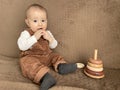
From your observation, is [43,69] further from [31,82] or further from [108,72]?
[108,72]

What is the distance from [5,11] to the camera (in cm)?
172

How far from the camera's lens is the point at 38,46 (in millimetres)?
1585

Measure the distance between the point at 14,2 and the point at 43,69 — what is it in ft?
1.82

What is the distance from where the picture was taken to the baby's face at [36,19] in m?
1.58

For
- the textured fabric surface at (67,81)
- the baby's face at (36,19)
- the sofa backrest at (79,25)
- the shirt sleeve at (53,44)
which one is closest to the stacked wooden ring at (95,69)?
the textured fabric surface at (67,81)

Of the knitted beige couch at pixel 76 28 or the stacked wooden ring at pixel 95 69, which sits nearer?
the stacked wooden ring at pixel 95 69

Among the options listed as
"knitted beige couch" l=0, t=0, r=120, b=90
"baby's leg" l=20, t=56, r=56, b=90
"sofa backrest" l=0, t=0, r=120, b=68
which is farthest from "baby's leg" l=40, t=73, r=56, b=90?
"sofa backrest" l=0, t=0, r=120, b=68

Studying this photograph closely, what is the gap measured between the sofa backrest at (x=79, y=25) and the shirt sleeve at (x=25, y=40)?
0.14m

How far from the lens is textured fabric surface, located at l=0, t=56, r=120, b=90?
1.37 m

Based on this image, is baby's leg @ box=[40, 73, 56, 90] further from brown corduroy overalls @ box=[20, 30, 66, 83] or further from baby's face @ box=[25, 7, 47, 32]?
baby's face @ box=[25, 7, 47, 32]

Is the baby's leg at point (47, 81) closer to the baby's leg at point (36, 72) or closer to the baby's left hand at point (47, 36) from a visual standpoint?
the baby's leg at point (36, 72)

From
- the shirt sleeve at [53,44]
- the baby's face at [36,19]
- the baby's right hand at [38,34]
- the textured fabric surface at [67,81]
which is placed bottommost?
the textured fabric surface at [67,81]

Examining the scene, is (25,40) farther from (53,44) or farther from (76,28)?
(76,28)

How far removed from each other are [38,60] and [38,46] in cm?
9
